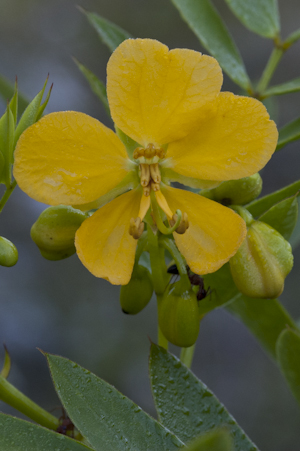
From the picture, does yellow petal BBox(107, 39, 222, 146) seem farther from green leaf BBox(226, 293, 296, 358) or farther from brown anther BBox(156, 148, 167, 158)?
green leaf BBox(226, 293, 296, 358)

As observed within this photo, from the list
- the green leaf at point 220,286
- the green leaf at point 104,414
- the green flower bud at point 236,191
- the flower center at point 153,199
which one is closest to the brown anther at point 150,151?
the flower center at point 153,199

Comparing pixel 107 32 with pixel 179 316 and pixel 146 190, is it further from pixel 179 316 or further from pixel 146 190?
pixel 179 316

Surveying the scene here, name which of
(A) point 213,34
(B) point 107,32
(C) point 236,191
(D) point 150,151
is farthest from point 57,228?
(A) point 213,34

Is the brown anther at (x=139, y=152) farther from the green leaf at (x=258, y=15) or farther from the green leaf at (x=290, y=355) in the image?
the green leaf at (x=258, y=15)

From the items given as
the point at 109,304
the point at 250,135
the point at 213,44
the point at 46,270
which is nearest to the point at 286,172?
the point at 109,304

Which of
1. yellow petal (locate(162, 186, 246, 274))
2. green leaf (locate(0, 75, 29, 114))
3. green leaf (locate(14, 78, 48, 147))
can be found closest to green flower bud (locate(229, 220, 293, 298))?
yellow petal (locate(162, 186, 246, 274))

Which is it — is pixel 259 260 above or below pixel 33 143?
below

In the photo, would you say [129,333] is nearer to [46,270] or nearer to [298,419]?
[46,270]
